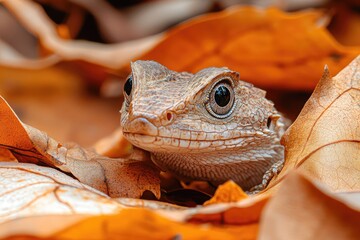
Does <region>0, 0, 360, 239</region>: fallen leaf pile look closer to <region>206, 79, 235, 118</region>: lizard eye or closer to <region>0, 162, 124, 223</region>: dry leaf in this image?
<region>0, 162, 124, 223</region>: dry leaf

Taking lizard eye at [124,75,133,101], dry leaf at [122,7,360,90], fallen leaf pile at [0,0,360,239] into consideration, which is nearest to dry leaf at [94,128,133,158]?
fallen leaf pile at [0,0,360,239]

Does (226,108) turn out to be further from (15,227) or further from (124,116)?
(15,227)

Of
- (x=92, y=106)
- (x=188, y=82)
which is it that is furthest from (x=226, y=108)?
(x=92, y=106)

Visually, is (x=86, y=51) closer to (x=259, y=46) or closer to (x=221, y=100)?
(x=259, y=46)

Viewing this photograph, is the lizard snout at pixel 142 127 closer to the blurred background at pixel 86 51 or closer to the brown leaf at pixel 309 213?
the brown leaf at pixel 309 213

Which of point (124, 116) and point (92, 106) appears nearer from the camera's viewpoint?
point (124, 116)

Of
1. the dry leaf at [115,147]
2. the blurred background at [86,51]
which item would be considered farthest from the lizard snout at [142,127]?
the blurred background at [86,51]

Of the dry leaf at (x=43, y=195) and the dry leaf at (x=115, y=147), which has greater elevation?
the dry leaf at (x=43, y=195)
